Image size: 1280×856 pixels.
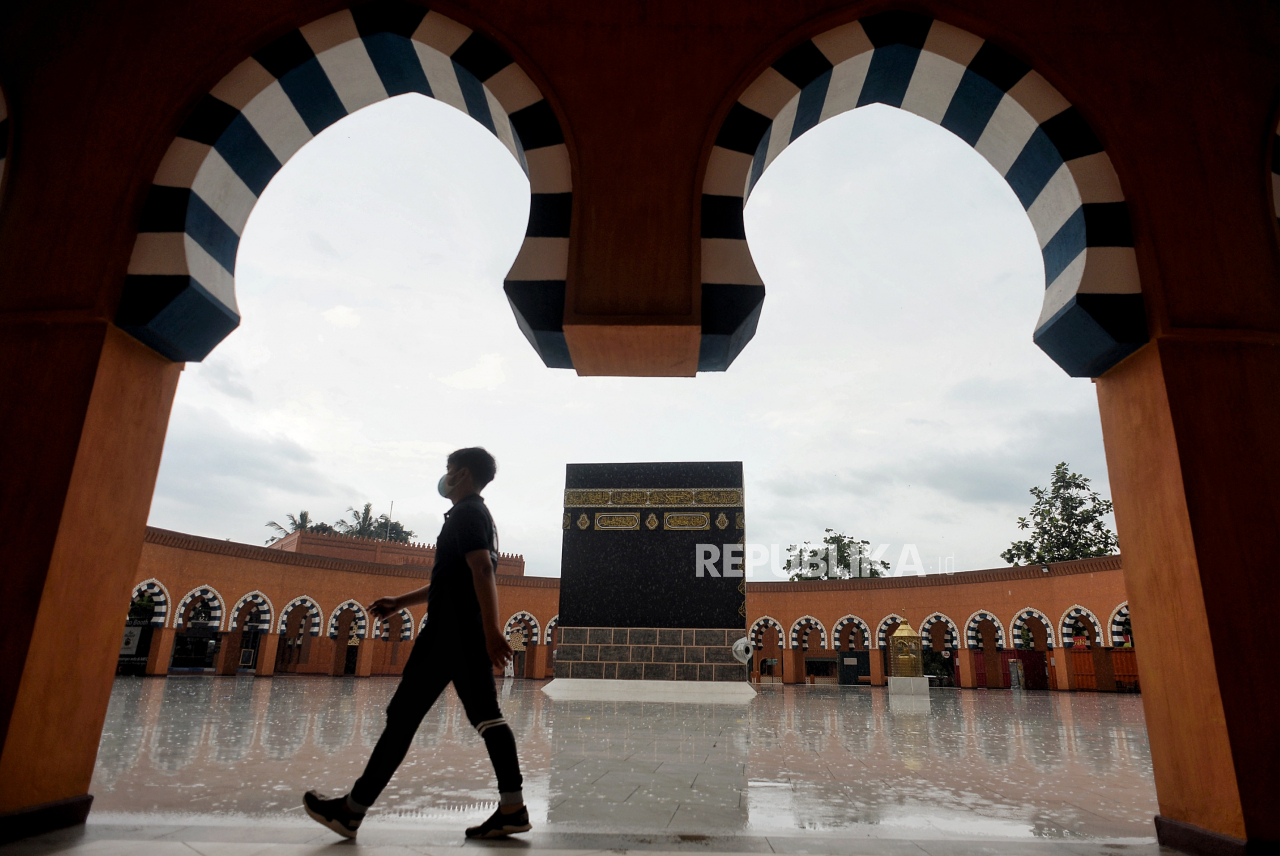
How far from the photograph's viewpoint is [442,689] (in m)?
1.96

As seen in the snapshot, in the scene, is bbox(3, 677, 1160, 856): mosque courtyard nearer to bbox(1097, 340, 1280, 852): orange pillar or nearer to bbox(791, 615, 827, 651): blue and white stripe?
bbox(1097, 340, 1280, 852): orange pillar

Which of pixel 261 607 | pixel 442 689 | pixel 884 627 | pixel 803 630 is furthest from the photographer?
pixel 803 630

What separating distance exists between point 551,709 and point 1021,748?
5165mm

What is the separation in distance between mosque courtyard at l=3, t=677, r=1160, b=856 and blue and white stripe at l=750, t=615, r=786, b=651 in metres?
15.4

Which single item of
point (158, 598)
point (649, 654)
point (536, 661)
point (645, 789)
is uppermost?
point (158, 598)

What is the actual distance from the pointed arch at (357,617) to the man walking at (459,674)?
703 inches

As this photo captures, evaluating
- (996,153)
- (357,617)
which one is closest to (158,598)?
(357,617)

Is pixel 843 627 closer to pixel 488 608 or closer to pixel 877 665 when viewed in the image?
pixel 877 665

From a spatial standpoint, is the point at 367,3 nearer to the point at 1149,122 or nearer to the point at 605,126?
the point at 605,126

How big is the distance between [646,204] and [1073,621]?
18.7m

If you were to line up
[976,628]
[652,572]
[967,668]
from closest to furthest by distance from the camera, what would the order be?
[652,572], [967,668], [976,628]

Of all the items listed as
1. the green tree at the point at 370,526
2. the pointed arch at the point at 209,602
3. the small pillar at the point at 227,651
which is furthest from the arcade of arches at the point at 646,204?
the green tree at the point at 370,526

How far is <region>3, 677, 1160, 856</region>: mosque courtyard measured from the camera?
6.51ft

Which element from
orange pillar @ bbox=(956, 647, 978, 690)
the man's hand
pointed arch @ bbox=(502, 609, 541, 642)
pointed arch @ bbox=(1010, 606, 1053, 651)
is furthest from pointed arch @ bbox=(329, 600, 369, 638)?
the man's hand
